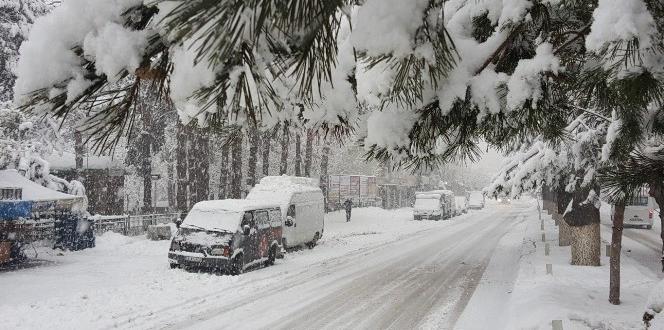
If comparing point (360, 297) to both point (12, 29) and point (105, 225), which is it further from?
point (12, 29)

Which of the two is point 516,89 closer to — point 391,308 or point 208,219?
point 391,308

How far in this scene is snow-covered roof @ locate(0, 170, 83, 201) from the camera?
1655cm

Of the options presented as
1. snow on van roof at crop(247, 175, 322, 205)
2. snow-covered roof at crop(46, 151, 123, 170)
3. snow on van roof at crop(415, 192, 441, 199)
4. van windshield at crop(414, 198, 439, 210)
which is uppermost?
snow-covered roof at crop(46, 151, 123, 170)

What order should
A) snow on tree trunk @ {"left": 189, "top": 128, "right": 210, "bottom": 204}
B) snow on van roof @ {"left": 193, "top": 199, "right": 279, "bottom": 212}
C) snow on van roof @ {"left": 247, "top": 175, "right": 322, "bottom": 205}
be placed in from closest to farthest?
snow on van roof @ {"left": 193, "top": 199, "right": 279, "bottom": 212}, snow on van roof @ {"left": 247, "top": 175, "right": 322, "bottom": 205}, snow on tree trunk @ {"left": 189, "top": 128, "right": 210, "bottom": 204}

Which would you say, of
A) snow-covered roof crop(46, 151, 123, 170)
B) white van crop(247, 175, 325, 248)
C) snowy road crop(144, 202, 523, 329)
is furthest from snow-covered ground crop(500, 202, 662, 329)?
snow-covered roof crop(46, 151, 123, 170)

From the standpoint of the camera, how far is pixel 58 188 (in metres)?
21.7

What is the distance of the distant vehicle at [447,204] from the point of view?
4412 centimetres

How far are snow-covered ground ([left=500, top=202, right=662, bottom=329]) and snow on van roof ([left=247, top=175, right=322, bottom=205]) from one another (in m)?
9.10

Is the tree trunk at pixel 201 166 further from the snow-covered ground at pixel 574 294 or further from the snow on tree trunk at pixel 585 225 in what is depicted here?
the snow on tree trunk at pixel 585 225

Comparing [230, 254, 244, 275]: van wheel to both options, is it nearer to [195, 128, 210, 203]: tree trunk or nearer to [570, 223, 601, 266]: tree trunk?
[570, 223, 601, 266]: tree trunk

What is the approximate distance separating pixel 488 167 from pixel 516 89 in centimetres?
20429

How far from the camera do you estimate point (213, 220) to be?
14.6 metres

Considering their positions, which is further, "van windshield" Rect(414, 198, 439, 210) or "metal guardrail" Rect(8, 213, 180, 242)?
"van windshield" Rect(414, 198, 439, 210)

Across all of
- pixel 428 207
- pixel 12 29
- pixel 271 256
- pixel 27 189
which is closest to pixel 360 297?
pixel 271 256
